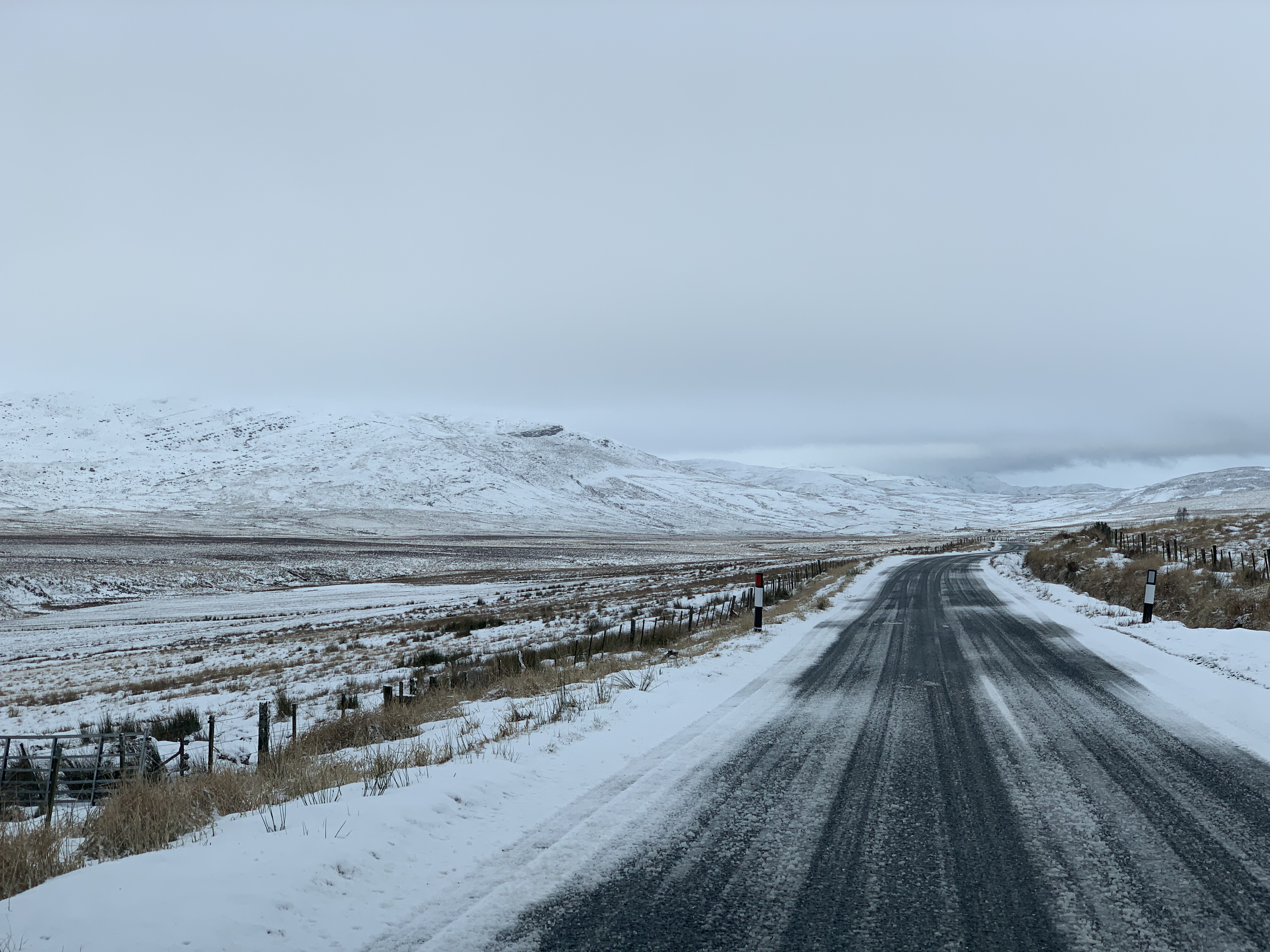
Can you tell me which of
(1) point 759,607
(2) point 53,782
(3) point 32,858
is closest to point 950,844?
(3) point 32,858

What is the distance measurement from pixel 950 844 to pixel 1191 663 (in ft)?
28.9

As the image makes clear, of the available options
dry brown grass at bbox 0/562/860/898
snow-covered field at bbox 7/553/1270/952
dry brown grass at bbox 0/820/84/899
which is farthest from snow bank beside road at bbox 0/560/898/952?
dry brown grass at bbox 0/820/84/899

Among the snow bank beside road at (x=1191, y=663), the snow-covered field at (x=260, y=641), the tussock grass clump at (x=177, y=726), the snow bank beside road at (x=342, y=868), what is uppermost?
the snow bank beside road at (x=342, y=868)

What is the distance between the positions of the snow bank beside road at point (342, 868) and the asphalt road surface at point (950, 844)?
0.65 meters

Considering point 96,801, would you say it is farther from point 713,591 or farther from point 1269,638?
point 713,591

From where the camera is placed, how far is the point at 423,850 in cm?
430

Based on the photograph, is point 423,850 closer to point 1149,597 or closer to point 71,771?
point 71,771

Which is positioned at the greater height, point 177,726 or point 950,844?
point 950,844

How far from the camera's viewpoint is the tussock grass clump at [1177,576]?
49.2ft

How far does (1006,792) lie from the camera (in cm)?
540

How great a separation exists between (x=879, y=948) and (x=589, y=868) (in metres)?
1.61

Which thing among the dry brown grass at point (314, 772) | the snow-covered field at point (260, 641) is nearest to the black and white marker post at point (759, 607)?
the dry brown grass at point (314, 772)

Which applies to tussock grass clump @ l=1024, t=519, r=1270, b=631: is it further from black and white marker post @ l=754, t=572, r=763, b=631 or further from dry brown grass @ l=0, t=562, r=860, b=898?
dry brown grass @ l=0, t=562, r=860, b=898

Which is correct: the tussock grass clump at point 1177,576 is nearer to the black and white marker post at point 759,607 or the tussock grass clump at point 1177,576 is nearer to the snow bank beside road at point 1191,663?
the snow bank beside road at point 1191,663
